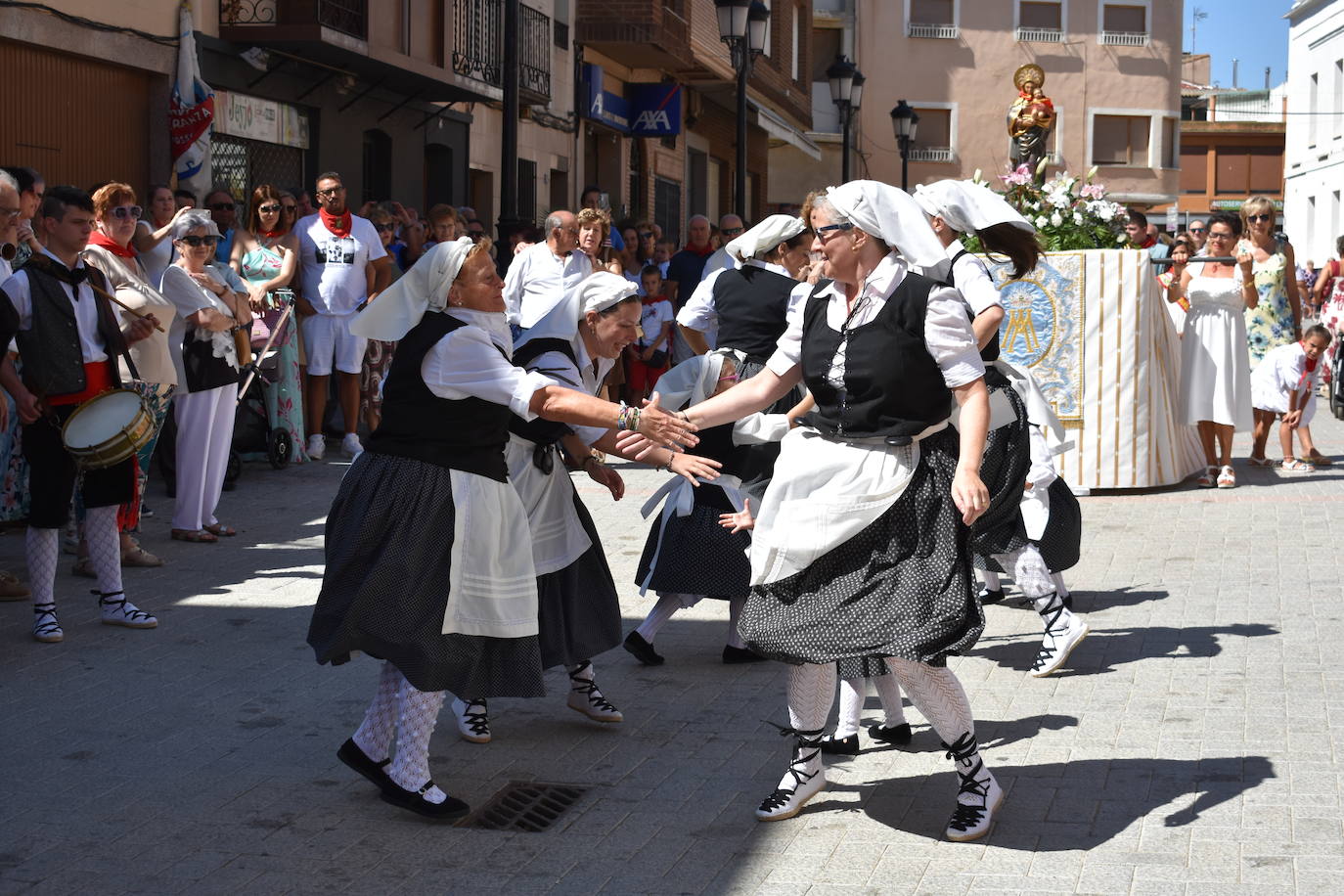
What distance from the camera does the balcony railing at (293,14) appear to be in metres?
17.2

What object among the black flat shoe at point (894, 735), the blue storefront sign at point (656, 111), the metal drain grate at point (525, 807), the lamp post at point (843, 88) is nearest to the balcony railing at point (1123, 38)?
the lamp post at point (843, 88)

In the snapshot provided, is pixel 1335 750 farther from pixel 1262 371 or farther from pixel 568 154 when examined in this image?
pixel 568 154

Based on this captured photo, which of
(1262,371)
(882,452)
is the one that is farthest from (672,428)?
(1262,371)

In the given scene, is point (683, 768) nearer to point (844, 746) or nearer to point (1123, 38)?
point (844, 746)

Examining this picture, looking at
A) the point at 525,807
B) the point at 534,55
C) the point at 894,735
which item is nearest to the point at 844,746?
the point at 894,735

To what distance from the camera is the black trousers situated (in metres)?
7.55

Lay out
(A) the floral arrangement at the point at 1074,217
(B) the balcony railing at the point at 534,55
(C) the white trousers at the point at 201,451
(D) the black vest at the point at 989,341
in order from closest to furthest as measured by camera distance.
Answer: (D) the black vest at the point at 989,341, (C) the white trousers at the point at 201,451, (A) the floral arrangement at the point at 1074,217, (B) the balcony railing at the point at 534,55

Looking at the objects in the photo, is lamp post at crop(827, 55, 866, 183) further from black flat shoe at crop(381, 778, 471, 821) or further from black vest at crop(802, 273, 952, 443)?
black flat shoe at crop(381, 778, 471, 821)

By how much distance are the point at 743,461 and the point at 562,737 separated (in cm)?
146

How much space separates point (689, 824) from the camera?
5199 mm

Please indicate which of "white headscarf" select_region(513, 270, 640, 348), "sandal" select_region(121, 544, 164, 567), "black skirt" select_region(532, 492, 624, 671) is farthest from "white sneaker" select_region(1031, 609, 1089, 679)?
"sandal" select_region(121, 544, 164, 567)

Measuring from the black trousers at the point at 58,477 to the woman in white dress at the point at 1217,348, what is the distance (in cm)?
796

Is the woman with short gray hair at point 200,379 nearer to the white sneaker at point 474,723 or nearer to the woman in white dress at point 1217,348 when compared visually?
the white sneaker at point 474,723

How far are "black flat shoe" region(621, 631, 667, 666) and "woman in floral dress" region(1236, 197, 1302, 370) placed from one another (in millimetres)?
7721
